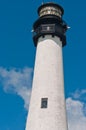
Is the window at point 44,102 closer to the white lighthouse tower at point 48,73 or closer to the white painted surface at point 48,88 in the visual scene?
the white lighthouse tower at point 48,73

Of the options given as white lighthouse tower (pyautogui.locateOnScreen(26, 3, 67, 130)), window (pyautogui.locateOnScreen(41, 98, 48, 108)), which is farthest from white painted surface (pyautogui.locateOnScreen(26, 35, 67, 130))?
window (pyautogui.locateOnScreen(41, 98, 48, 108))

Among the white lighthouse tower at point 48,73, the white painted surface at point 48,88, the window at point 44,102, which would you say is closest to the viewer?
the white painted surface at point 48,88

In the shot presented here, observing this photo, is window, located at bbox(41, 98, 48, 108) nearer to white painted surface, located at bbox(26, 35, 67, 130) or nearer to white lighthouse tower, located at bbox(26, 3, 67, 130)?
white lighthouse tower, located at bbox(26, 3, 67, 130)

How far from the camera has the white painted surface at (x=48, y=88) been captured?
30.9 metres

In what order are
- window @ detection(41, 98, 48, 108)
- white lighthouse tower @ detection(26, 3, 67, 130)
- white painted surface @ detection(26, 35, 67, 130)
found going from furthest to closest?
window @ detection(41, 98, 48, 108)
white lighthouse tower @ detection(26, 3, 67, 130)
white painted surface @ detection(26, 35, 67, 130)

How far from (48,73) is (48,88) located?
1.92 m

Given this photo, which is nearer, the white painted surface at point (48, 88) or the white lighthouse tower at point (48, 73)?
the white painted surface at point (48, 88)

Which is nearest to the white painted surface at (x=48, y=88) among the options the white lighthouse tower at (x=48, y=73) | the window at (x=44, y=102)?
the white lighthouse tower at (x=48, y=73)

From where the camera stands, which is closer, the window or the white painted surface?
the white painted surface

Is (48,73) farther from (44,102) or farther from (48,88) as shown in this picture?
(44,102)

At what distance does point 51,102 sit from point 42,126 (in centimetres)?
287

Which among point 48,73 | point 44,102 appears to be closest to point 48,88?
point 44,102

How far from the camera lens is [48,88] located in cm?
3281

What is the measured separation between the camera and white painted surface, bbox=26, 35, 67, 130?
30.9 metres
